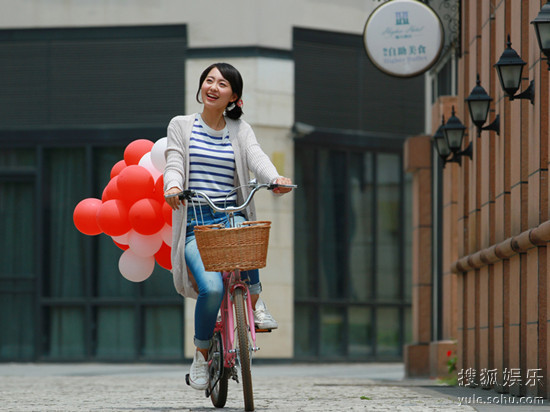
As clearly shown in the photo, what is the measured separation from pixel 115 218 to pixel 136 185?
31 centimetres

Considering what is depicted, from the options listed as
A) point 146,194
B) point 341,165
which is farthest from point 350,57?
point 146,194

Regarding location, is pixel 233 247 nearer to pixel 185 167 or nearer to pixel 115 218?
pixel 185 167

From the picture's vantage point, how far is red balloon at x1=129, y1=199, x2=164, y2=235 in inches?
326

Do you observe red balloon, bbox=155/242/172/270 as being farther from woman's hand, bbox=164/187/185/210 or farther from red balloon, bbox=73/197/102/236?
woman's hand, bbox=164/187/185/210

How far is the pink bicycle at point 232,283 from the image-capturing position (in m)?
6.69

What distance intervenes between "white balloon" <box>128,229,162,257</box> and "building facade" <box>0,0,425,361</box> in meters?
14.7

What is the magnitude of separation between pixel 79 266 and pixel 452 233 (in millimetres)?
9708

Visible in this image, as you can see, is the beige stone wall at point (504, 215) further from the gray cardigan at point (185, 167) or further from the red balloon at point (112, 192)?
the red balloon at point (112, 192)

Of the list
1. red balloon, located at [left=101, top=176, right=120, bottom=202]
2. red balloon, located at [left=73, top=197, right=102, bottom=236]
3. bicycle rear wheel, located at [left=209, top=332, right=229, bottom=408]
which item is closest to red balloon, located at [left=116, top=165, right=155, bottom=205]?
red balloon, located at [left=101, top=176, right=120, bottom=202]

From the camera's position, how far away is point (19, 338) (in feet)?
77.9

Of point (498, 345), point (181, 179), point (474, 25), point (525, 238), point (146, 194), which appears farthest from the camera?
point (474, 25)

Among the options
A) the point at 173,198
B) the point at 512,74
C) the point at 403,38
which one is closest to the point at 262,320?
the point at 173,198

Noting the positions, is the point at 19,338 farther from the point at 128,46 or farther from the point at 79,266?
the point at 128,46

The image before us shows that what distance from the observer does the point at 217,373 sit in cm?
731
